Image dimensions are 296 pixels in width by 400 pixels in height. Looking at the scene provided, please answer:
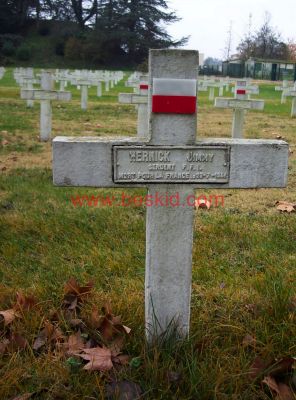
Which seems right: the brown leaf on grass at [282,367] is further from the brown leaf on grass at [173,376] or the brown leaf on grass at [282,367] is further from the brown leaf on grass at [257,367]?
the brown leaf on grass at [173,376]

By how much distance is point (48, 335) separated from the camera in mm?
2473

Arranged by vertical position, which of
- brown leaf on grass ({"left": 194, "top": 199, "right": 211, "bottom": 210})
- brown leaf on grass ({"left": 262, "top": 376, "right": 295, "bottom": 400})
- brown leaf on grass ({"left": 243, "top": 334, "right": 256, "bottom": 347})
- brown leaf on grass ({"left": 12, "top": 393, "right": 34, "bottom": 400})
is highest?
brown leaf on grass ({"left": 194, "top": 199, "right": 211, "bottom": 210})

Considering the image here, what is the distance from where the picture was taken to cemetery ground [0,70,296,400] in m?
2.19

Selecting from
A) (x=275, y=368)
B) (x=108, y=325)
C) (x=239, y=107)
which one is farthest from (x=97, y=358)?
(x=239, y=107)

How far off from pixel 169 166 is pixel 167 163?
0.6 inches

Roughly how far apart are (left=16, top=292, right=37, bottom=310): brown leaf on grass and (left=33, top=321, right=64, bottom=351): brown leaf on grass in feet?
0.76

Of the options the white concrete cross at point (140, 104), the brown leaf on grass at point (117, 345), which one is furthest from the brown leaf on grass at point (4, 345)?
the white concrete cross at point (140, 104)

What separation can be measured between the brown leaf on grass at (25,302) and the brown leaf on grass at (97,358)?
20.1 inches

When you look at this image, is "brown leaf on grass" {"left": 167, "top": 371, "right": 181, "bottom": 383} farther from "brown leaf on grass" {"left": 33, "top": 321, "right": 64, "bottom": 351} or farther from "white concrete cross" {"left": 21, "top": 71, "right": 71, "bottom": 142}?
"white concrete cross" {"left": 21, "top": 71, "right": 71, "bottom": 142}

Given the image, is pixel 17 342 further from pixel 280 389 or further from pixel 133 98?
pixel 133 98

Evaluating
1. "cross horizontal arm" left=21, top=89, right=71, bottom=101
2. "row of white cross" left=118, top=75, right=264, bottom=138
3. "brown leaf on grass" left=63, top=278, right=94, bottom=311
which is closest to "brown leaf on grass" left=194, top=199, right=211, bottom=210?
"brown leaf on grass" left=63, top=278, right=94, bottom=311

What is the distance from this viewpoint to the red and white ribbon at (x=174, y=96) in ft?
7.18

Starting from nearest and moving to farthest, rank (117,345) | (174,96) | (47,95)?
(174,96)
(117,345)
(47,95)

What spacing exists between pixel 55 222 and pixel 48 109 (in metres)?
5.47
